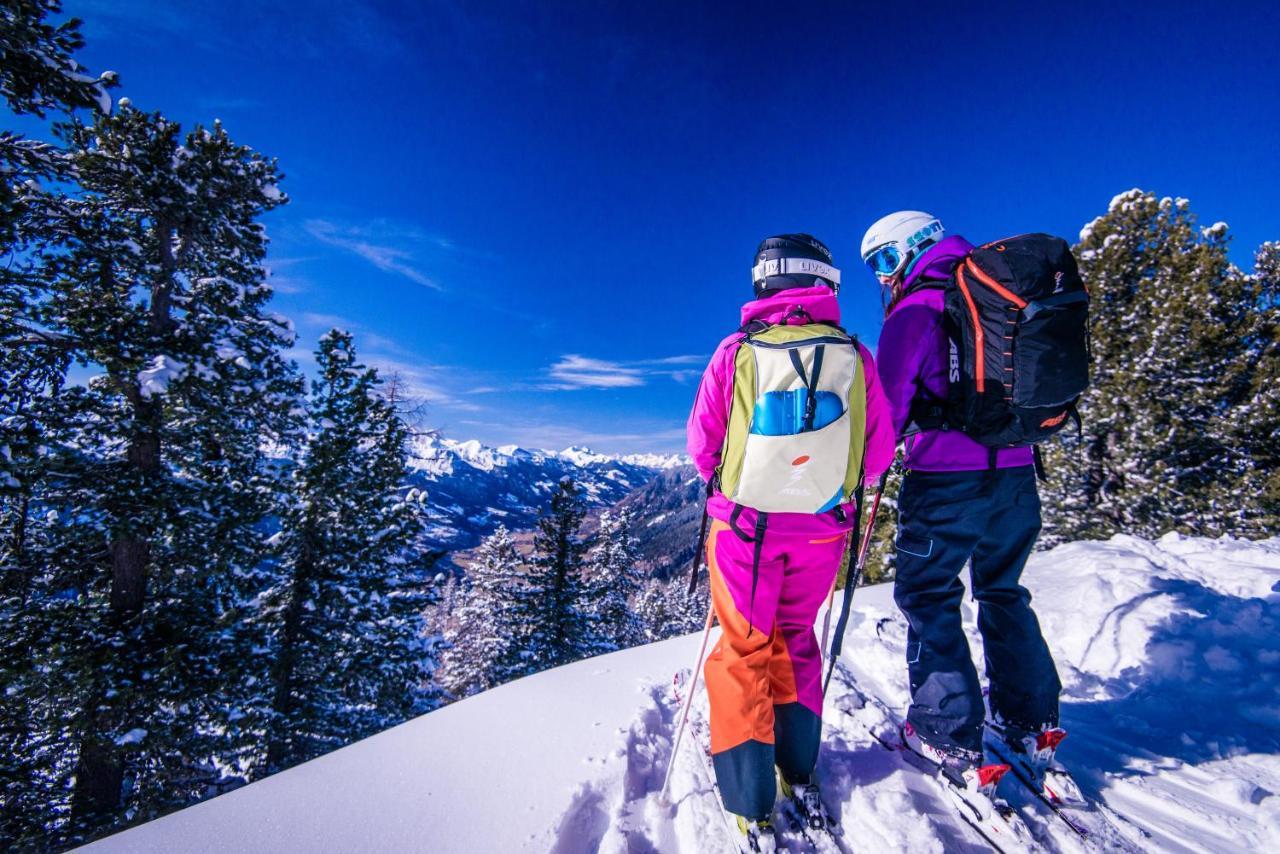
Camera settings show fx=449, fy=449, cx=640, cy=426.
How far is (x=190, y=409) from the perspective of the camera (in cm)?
769

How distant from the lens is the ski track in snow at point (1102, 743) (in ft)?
6.24

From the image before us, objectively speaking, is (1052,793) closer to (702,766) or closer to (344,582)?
(702,766)

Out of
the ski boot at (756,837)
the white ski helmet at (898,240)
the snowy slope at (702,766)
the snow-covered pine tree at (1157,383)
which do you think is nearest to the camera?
the ski boot at (756,837)

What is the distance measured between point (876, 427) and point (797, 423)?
0.62 metres

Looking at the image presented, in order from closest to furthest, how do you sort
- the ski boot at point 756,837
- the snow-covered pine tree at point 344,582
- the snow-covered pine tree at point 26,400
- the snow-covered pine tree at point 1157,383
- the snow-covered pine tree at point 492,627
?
1. the ski boot at point 756,837
2. the snow-covered pine tree at point 26,400
3. the snow-covered pine tree at point 344,582
4. the snow-covered pine tree at point 1157,383
5. the snow-covered pine tree at point 492,627

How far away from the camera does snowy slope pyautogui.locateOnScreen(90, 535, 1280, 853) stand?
6.11 feet

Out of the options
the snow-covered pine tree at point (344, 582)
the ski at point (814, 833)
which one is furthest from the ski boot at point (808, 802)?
the snow-covered pine tree at point (344, 582)

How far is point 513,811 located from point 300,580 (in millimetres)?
10640

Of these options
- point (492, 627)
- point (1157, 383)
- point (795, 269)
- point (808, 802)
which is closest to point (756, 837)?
point (808, 802)

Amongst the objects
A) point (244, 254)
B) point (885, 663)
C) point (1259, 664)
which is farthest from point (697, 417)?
point (244, 254)

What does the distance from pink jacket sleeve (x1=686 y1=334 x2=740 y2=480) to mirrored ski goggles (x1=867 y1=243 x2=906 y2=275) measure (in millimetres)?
1271

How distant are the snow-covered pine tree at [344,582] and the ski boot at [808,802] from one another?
35.7 ft

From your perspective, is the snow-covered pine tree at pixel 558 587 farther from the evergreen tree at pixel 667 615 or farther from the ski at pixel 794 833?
the ski at pixel 794 833

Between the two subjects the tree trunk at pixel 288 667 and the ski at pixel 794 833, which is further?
the tree trunk at pixel 288 667
